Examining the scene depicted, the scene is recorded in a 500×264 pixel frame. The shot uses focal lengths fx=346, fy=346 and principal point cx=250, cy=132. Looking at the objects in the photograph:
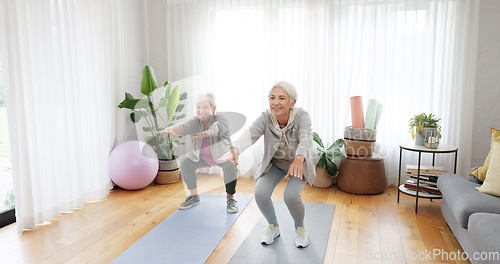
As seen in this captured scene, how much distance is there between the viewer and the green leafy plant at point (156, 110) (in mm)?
3381

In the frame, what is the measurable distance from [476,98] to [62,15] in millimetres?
3854

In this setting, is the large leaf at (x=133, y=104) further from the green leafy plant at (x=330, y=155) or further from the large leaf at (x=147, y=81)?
the green leafy plant at (x=330, y=155)

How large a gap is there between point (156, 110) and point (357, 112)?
199 cm

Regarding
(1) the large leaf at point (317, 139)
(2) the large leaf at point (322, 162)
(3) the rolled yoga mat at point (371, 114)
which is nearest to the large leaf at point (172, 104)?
(1) the large leaf at point (317, 139)

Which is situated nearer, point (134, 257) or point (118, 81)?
point (134, 257)

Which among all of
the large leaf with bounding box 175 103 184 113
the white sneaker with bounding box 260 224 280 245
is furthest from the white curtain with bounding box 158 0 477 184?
the white sneaker with bounding box 260 224 280 245

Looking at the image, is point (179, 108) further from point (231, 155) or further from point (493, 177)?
point (493, 177)

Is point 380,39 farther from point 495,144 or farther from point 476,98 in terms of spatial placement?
point 495,144

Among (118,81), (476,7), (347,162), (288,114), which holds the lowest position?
(347,162)

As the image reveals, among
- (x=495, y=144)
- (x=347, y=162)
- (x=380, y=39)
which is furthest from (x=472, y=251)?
(x=380, y=39)

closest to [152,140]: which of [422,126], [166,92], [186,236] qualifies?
[166,92]

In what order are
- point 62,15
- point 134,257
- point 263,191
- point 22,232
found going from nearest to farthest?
point 134,257 → point 263,191 → point 22,232 → point 62,15

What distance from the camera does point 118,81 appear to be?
3627mm

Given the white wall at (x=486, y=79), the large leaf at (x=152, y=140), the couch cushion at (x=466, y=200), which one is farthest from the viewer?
the large leaf at (x=152, y=140)
